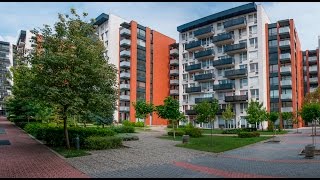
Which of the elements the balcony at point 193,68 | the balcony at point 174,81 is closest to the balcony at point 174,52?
the balcony at point 174,81

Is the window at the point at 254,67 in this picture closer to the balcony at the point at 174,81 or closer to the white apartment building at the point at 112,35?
the balcony at the point at 174,81

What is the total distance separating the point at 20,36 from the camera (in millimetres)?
117875

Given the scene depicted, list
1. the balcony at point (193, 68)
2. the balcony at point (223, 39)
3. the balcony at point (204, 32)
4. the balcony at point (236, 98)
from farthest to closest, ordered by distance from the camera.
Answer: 1. the balcony at point (193, 68)
2. the balcony at point (204, 32)
3. the balcony at point (223, 39)
4. the balcony at point (236, 98)

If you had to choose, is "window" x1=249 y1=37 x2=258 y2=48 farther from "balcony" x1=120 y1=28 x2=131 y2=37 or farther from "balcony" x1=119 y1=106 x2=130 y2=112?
"balcony" x1=119 y1=106 x2=130 y2=112

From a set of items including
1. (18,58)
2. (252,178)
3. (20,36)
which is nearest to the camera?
(252,178)

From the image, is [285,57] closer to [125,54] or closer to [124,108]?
[125,54]

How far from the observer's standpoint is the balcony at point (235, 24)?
2430 inches

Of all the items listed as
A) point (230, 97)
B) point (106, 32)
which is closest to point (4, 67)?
point (106, 32)

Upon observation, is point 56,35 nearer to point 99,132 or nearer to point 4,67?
point 99,132

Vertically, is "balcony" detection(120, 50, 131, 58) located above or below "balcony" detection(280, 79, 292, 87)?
above

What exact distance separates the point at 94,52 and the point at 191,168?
9.98 metres

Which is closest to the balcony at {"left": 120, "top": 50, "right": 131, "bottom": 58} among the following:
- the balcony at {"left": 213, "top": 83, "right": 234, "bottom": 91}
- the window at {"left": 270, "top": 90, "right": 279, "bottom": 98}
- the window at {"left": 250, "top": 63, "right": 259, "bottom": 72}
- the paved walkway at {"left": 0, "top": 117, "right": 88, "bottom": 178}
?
the balcony at {"left": 213, "top": 83, "right": 234, "bottom": 91}

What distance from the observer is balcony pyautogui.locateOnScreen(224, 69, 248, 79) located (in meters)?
60.6

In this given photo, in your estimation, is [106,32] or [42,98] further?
[106,32]
